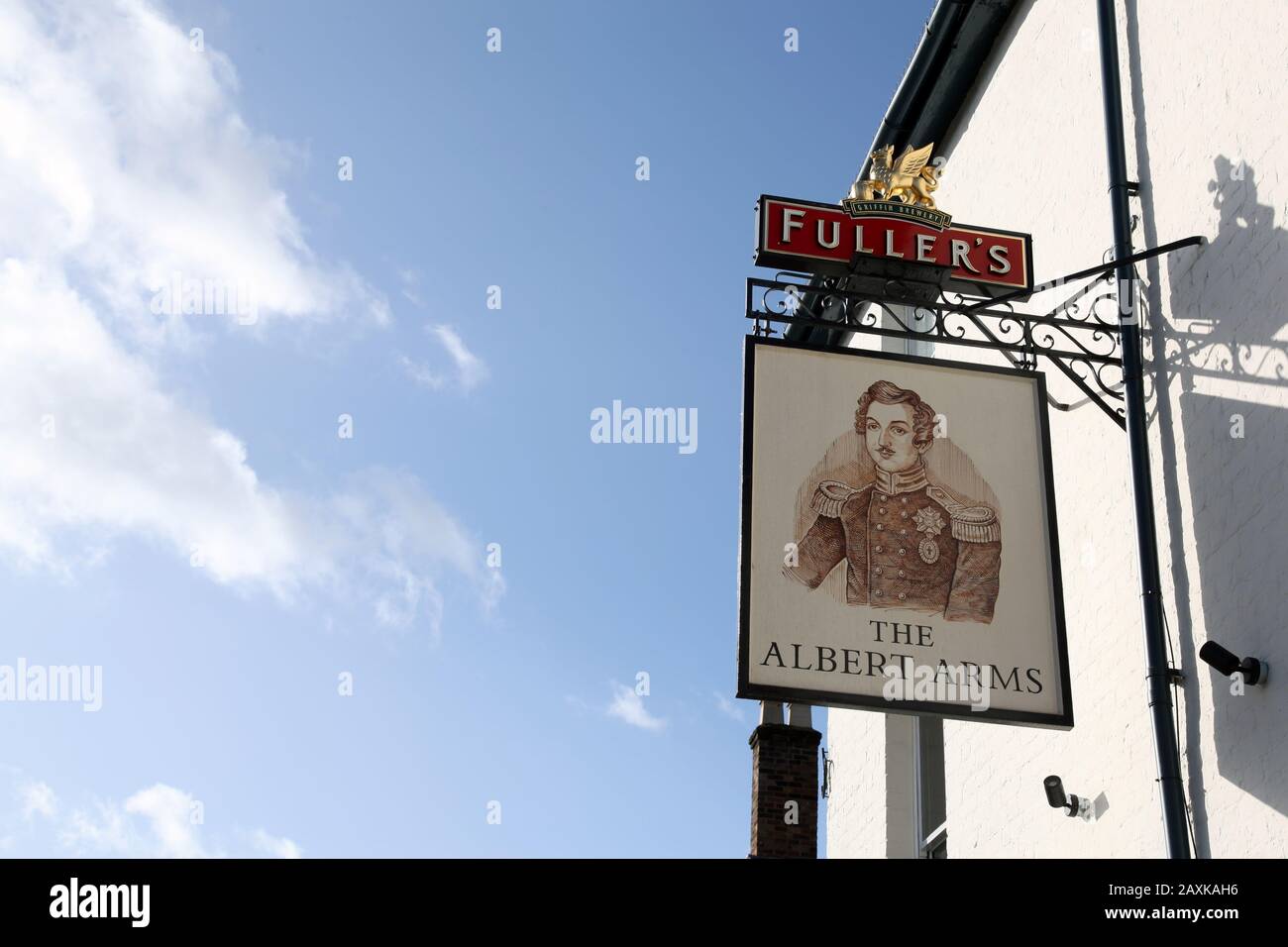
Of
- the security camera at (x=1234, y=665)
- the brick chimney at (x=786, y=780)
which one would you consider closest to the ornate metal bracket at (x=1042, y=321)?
the security camera at (x=1234, y=665)

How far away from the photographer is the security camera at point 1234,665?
7871 mm

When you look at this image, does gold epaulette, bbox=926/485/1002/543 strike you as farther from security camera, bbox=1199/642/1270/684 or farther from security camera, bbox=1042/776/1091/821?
security camera, bbox=1042/776/1091/821

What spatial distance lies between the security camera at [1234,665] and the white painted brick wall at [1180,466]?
0.08 metres

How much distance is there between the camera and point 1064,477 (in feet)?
34.9

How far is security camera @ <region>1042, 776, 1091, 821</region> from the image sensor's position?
9.55m

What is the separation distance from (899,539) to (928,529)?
20 cm

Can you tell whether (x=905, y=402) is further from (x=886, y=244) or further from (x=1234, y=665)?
(x=1234, y=665)

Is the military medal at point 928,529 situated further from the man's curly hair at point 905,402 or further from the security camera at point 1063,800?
the security camera at point 1063,800

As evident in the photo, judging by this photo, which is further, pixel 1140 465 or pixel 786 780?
pixel 786 780

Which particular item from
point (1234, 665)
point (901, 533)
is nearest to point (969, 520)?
point (901, 533)

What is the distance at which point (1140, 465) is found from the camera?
30.3 feet

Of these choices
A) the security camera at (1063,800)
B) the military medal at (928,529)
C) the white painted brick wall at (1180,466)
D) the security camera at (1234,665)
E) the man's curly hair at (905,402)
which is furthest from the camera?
the security camera at (1063,800)

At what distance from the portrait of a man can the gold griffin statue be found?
1820mm

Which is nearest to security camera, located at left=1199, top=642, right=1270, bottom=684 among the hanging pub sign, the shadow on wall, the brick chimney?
the shadow on wall
